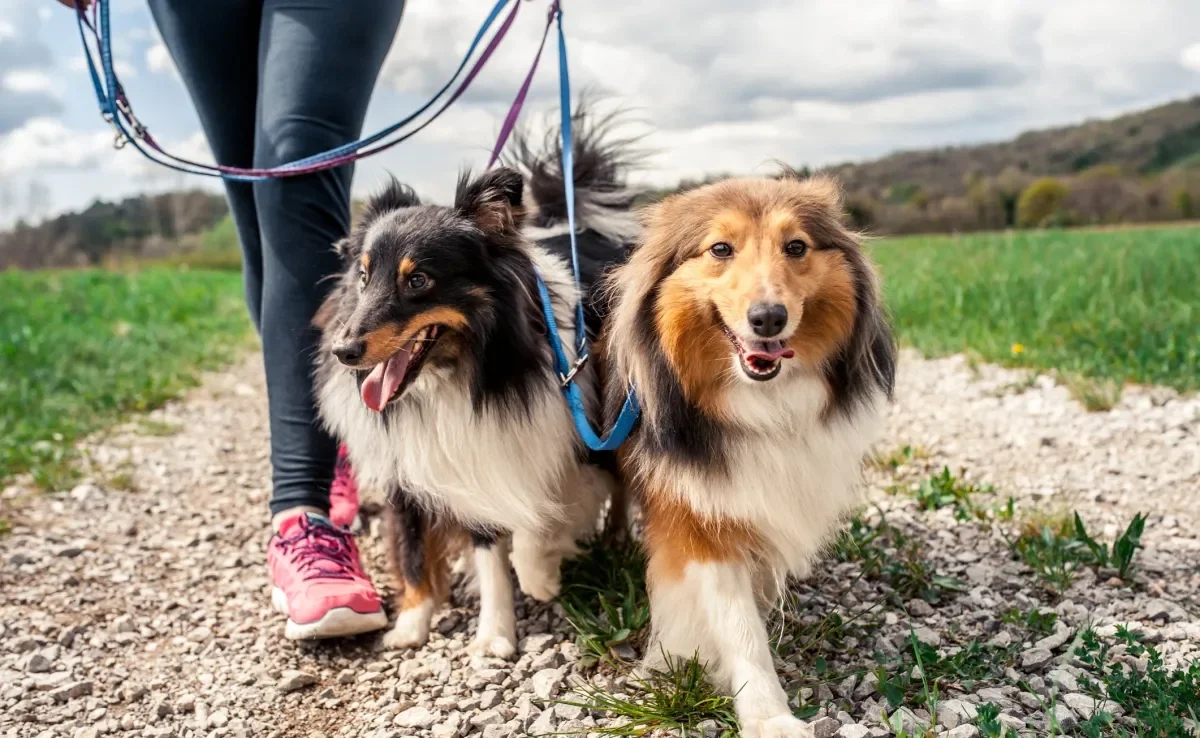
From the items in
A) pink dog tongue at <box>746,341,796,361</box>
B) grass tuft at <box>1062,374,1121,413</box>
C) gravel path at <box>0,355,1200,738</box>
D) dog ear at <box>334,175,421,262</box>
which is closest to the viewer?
pink dog tongue at <box>746,341,796,361</box>

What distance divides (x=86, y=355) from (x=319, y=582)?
17.5ft

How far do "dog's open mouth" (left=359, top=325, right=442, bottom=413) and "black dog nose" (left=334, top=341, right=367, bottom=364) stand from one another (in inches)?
5.2

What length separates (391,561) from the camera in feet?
10.5

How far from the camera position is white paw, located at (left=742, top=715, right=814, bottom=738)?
2.28 metres

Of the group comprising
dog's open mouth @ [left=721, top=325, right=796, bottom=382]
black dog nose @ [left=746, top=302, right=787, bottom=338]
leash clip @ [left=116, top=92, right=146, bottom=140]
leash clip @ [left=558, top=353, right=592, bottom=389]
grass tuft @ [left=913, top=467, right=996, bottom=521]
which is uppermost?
leash clip @ [left=116, top=92, right=146, bottom=140]

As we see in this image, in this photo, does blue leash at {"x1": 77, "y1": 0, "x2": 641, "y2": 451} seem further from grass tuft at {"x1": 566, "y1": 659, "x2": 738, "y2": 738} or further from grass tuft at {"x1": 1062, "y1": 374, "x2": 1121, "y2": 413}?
grass tuft at {"x1": 1062, "y1": 374, "x2": 1121, "y2": 413}

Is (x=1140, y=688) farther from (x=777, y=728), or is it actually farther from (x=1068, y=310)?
(x=1068, y=310)

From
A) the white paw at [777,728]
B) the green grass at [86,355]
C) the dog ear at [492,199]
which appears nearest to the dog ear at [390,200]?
the dog ear at [492,199]

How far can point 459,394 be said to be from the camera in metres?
2.86

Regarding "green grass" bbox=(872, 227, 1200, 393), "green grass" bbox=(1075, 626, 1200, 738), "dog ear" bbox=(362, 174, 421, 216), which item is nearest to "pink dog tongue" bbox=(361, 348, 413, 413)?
"dog ear" bbox=(362, 174, 421, 216)

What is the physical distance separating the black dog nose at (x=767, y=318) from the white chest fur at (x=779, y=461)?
230mm

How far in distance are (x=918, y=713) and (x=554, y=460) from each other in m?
1.29

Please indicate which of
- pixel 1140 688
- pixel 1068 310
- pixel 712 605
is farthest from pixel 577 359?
pixel 1068 310

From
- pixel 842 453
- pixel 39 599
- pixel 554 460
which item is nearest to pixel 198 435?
pixel 39 599
